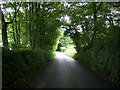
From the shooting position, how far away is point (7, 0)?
27.8 ft

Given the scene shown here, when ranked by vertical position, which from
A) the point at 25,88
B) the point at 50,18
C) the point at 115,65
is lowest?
the point at 25,88

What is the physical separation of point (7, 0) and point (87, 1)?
671 centimetres

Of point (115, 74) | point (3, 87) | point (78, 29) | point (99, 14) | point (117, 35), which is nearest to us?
point (3, 87)

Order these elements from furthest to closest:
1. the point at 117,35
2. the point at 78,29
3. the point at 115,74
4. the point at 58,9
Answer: the point at 78,29
the point at 58,9
the point at 117,35
the point at 115,74

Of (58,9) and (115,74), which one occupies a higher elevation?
(58,9)

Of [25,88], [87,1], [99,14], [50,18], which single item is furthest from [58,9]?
[25,88]

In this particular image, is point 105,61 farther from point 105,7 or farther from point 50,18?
point 50,18

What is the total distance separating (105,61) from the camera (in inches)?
285

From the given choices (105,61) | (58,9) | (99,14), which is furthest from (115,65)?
(58,9)

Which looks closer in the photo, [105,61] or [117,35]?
[117,35]

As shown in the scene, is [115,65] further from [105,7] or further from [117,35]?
[105,7]

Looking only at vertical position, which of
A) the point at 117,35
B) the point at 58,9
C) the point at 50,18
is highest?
the point at 58,9

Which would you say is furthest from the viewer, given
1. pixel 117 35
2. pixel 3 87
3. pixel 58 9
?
pixel 58 9

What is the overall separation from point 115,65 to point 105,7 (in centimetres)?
627
